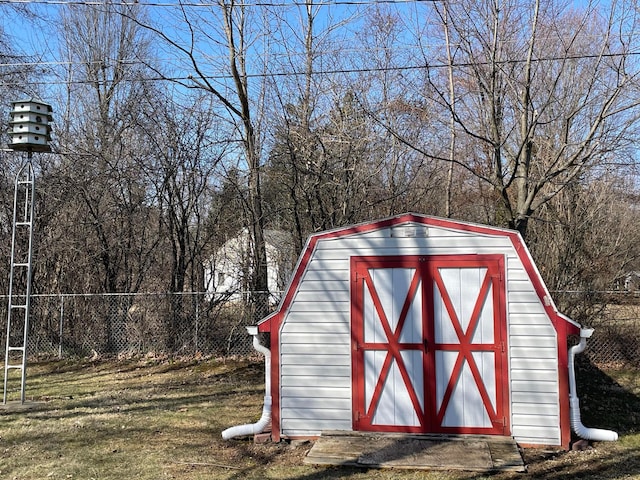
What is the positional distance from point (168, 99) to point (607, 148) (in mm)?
9825

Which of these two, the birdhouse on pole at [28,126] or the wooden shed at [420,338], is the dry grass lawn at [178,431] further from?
the birdhouse on pole at [28,126]

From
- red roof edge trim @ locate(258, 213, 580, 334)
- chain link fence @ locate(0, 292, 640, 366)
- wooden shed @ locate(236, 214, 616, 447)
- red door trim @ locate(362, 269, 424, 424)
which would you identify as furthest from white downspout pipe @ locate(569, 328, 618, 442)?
chain link fence @ locate(0, 292, 640, 366)

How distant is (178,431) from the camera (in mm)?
6520

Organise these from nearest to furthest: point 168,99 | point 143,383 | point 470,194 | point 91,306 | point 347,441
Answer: point 347,441, point 143,383, point 91,306, point 168,99, point 470,194

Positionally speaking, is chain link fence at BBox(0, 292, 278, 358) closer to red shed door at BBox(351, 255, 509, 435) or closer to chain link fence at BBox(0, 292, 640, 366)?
chain link fence at BBox(0, 292, 640, 366)

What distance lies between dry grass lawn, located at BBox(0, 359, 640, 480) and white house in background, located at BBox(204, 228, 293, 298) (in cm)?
207

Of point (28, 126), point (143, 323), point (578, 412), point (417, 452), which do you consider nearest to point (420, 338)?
point (417, 452)

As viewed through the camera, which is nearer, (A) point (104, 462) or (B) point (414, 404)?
(A) point (104, 462)

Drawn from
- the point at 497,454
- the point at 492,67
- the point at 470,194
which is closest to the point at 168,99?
the point at 492,67

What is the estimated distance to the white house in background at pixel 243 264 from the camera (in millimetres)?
11844

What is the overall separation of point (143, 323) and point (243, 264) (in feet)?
8.22

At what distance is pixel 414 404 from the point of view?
19.0 ft

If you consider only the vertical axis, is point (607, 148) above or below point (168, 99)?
below

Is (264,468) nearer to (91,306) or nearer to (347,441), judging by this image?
(347,441)
